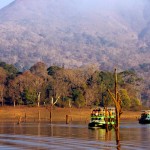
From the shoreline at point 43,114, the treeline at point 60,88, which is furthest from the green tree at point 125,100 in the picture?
the shoreline at point 43,114

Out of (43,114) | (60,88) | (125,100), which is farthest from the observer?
(125,100)

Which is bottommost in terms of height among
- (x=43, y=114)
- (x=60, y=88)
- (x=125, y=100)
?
(x=43, y=114)

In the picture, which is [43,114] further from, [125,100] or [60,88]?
[125,100]

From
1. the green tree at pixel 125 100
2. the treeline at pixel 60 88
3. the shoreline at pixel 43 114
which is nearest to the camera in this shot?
the shoreline at pixel 43 114

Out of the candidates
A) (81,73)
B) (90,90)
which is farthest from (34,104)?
(81,73)

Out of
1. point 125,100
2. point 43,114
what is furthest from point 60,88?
point 125,100

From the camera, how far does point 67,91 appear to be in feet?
508

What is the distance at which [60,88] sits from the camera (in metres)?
152

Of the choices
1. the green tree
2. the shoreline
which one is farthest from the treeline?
the shoreline

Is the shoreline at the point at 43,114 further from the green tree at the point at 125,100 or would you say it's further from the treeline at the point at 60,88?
the green tree at the point at 125,100

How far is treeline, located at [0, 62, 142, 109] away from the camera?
479 feet

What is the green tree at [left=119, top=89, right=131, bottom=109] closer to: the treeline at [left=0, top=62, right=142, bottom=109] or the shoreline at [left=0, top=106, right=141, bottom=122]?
the treeline at [left=0, top=62, right=142, bottom=109]

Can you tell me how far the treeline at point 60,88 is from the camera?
146 meters

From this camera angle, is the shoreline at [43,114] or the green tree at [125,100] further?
the green tree at [125,100]
